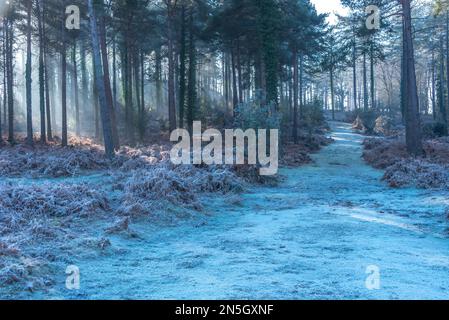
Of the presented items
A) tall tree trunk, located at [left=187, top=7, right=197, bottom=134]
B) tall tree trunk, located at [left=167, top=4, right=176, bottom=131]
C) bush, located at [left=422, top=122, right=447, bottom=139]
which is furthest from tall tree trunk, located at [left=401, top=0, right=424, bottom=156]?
tall tree trunk, located at [left=187, top=7, right=197, bottom=134]

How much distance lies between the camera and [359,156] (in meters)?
27.0

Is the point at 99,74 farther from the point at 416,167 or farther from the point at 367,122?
the point at 367,122

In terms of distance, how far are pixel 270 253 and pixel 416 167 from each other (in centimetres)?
1109

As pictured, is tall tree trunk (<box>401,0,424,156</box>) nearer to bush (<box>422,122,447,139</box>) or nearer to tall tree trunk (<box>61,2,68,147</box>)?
bush (<box>422,122,447,139</box>)

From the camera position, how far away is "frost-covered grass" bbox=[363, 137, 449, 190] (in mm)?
15352

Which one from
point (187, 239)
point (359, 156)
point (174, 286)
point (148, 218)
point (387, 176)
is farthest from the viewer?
point (359, 156)

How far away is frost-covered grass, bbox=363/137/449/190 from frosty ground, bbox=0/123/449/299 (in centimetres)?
163

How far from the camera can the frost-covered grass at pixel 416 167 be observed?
15352 mm

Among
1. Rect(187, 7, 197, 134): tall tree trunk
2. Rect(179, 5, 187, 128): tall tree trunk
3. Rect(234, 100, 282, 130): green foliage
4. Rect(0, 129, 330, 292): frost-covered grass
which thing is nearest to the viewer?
Rect(0, 129, 330, 292): frost-covered grass

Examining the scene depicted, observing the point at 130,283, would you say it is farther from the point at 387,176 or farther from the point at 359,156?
the point at 359,156

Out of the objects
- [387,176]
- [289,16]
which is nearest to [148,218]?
[387,176]

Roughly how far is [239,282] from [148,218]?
15.9ft

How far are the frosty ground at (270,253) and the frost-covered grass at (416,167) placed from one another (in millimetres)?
1632

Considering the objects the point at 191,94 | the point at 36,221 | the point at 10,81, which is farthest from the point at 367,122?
the point at 36,221
